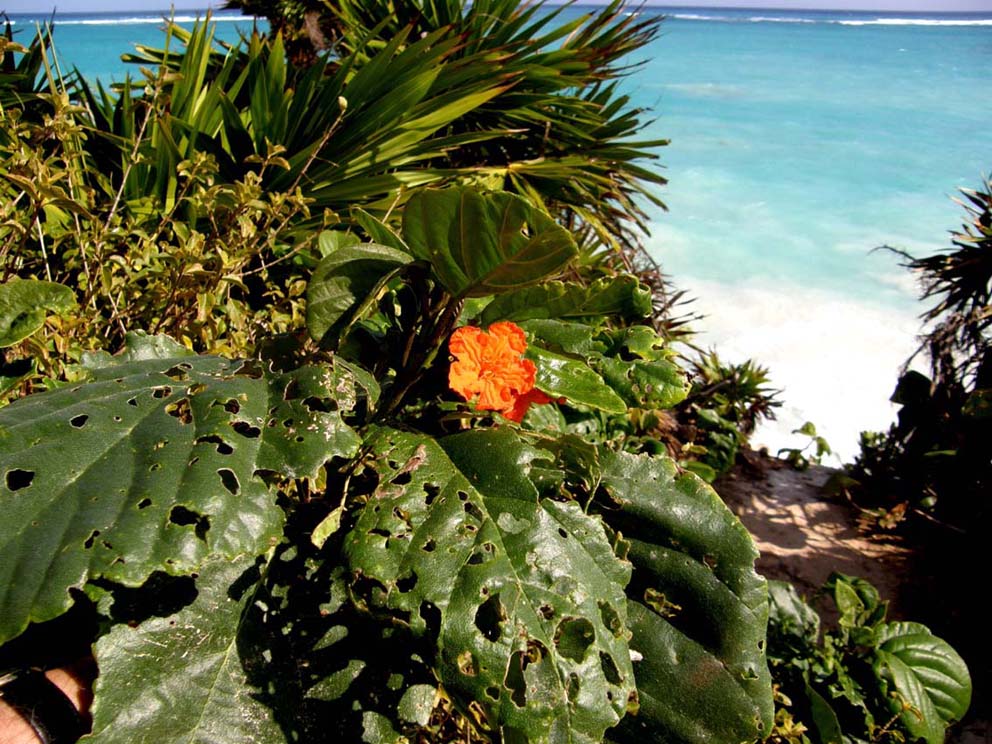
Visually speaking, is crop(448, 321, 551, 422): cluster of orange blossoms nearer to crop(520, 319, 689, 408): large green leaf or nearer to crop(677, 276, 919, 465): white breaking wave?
crop(520, 319, 689, 408): large green leaf

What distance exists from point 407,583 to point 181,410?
40 centimetres

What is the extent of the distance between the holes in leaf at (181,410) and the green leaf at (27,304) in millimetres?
406

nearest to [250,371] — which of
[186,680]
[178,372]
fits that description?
[178,372]

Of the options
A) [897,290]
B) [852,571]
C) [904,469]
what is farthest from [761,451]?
[897,290]

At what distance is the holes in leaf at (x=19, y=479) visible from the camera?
82cm

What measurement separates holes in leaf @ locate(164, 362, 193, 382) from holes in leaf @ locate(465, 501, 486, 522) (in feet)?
1.51

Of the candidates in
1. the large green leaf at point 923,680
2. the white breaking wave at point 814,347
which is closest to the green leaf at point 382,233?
the large green leaf at point 923,680

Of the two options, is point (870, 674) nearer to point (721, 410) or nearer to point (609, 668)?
point (609, 668)

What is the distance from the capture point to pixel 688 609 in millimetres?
1093

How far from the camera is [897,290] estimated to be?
10.6m

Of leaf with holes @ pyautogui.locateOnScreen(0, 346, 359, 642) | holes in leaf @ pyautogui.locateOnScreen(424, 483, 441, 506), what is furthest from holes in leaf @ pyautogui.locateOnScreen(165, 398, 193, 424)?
holes in leaf @ pyautogui.locateOnScreen(424, 483, 441, 506)

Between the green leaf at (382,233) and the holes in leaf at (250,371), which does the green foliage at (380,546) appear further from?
the green leaf at (382,233)

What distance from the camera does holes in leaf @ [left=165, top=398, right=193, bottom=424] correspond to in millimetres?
949

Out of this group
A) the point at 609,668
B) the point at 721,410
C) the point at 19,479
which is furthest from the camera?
the point at 721,410
